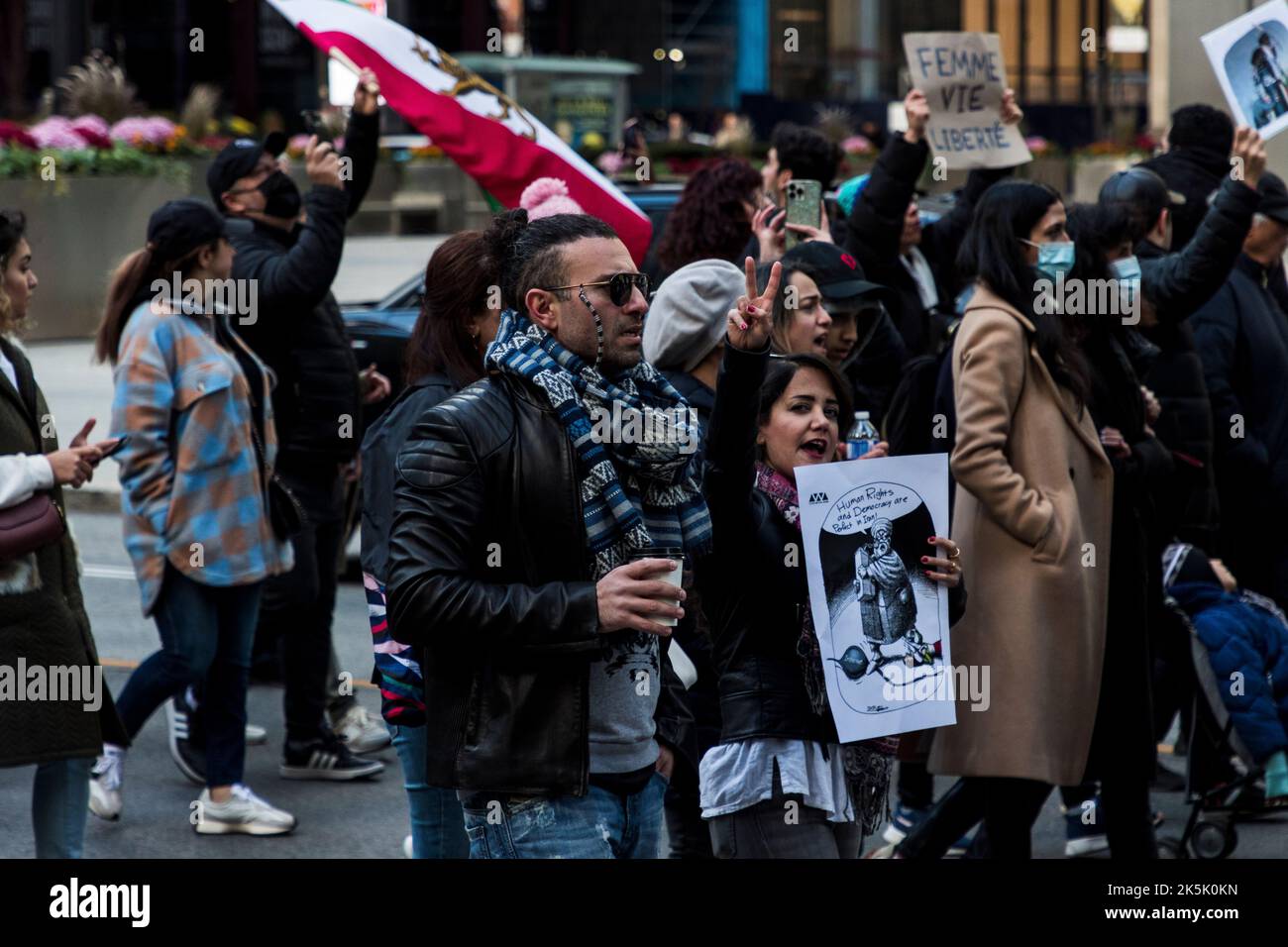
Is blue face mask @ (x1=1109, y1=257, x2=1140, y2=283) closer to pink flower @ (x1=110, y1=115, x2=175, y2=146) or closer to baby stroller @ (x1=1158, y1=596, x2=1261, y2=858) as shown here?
baby stroller @ (x1=1158, y1=596, x2=1261, y2=858)

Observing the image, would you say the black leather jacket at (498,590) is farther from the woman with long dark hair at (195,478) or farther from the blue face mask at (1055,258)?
the woman with long dark hair at (195,478)

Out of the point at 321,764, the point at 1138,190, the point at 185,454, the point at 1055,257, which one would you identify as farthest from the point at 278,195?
the point at 1138,190

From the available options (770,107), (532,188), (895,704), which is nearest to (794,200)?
(532,188)

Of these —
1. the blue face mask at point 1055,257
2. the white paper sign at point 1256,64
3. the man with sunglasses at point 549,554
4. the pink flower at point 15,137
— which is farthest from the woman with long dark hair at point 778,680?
the pink flower at point 15,137

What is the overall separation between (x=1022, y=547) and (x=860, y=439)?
566mm

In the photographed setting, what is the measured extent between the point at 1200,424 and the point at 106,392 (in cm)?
1079

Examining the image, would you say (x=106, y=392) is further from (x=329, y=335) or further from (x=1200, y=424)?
(x=1200, y=424)

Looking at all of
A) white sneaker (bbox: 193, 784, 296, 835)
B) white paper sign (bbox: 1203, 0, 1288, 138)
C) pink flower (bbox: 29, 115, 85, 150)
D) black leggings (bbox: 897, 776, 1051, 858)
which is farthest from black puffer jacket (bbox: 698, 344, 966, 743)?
pink flower (bbox: 29, 115, 85, 150)

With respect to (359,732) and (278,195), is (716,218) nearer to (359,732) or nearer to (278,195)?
(278,195)

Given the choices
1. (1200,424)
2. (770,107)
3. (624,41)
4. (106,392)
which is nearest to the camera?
(1200,424)

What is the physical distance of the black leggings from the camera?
507 cm

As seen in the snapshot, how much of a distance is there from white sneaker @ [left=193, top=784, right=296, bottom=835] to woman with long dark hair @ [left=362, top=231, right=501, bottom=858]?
163 cm

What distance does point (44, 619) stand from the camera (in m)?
4.63
